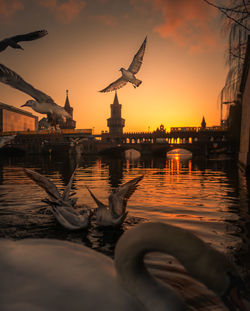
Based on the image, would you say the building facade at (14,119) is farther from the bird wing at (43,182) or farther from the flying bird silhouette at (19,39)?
the flying bird silhouette at (19,39)

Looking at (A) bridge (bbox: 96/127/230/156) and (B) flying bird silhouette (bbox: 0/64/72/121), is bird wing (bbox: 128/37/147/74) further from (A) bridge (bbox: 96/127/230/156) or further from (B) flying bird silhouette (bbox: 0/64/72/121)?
(A) bridge (bbox: 96/127/230/156)

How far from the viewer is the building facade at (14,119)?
82.1 m

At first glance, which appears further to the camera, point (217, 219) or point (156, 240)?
point (217, 219)

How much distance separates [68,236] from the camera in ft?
16.6

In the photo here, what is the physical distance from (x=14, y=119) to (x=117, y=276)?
97.1 metres

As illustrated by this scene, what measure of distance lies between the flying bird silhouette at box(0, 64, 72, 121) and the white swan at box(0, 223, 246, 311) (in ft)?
5.87

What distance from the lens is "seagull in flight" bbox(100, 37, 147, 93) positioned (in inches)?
252

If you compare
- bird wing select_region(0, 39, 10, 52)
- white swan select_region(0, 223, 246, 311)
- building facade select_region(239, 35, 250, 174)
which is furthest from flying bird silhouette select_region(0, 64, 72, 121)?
building facade select_region(239, 35, 250, 174)

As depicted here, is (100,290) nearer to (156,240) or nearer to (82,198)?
(156,240)

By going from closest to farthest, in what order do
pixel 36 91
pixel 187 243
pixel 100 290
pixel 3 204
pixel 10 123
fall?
1. pixel 187 243
2. pixel 100 290
3. pixel 36 91
4. pixel 3 204
5. pixel 10 123

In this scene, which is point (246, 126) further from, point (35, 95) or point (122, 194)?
point (35, 95)

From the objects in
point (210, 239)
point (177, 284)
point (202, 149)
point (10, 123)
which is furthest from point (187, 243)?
point (10, 123)

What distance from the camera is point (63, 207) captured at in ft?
17.7

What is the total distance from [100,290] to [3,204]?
7032mm
